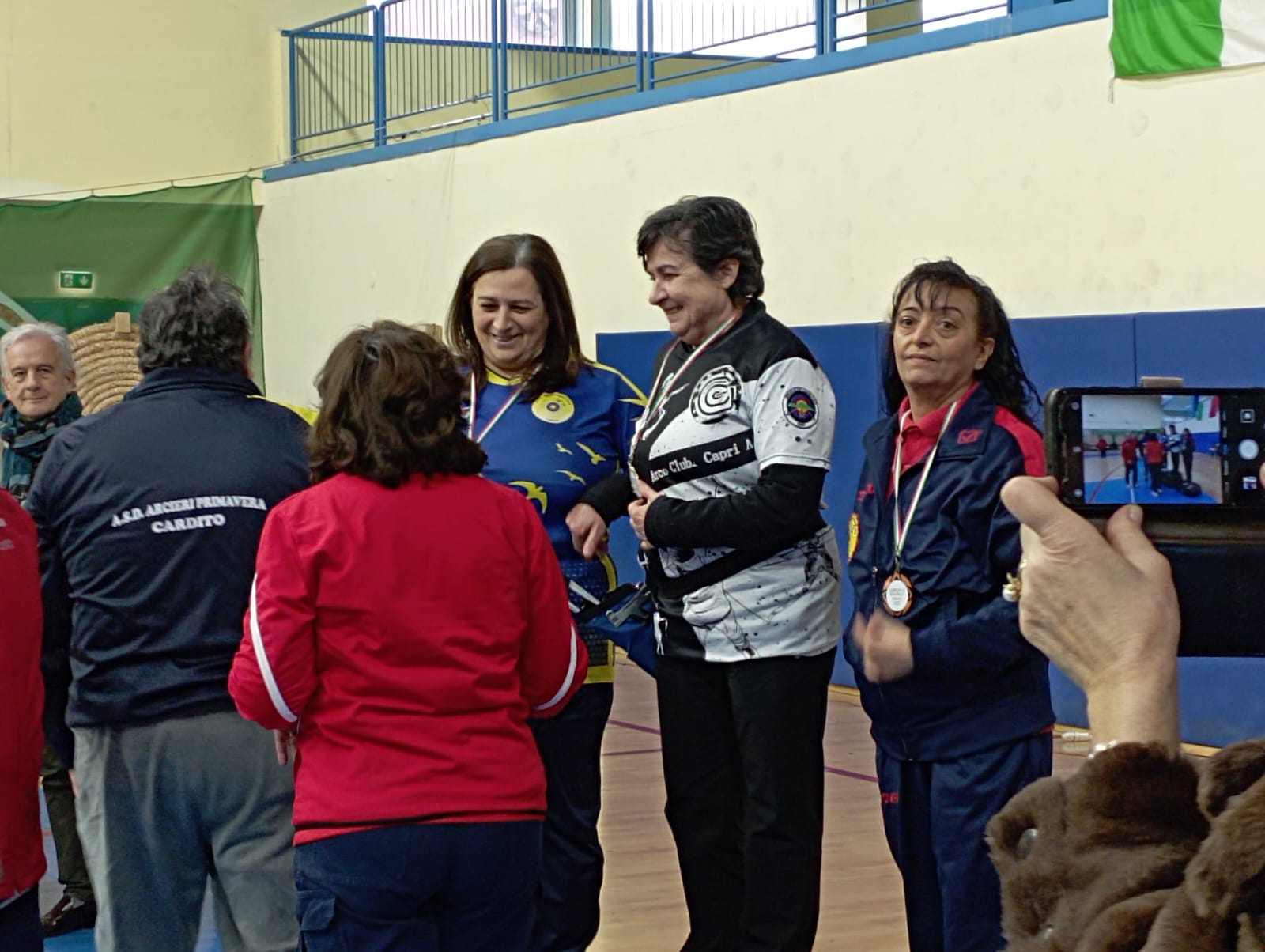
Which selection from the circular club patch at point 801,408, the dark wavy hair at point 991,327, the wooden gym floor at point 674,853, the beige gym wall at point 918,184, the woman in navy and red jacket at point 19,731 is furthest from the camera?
the beige gym wall at point 918,184

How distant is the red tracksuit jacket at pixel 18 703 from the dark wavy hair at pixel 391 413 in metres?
0.47

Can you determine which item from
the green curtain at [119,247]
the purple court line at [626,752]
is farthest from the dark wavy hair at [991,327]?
the green curtain at [119,247]

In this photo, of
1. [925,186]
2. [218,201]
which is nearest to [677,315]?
[925,186]

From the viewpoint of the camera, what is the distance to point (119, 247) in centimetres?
1235

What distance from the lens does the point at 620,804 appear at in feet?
18.6

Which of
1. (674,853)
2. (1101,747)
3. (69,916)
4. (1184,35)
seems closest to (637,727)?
(674,853)

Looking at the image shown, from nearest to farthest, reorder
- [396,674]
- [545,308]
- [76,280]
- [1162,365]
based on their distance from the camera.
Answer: [396,674]
[545,308]
[1162,365]
[76,280]

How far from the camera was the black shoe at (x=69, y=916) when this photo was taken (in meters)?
4.28

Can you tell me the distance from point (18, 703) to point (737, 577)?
1316 mm

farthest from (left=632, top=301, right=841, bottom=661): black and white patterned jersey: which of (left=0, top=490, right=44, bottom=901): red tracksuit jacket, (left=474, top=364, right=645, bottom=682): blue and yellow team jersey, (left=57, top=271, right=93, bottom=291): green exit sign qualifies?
(left=57, top=271, right=93, bottom=291): green exit sign

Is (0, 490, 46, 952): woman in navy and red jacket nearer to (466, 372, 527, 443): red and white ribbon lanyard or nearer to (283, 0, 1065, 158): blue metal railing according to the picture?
(466, 372, 527, 443): red and white ribbon lanyard

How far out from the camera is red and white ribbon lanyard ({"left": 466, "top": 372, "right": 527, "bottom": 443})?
3395mm

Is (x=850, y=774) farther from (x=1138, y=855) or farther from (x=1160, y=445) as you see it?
(x=1138, y=855)

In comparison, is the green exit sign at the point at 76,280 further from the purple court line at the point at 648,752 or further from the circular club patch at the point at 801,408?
the circular club patch at the point at 801,408
